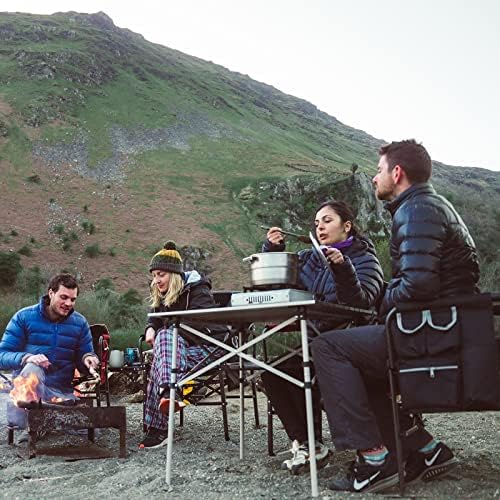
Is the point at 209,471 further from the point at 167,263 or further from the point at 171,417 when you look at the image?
the point at 167,263

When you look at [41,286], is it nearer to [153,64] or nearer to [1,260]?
[1,260]

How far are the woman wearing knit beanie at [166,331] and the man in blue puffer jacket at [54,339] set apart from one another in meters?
0.52

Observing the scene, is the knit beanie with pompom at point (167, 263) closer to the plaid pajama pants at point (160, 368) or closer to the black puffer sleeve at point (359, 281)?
the plaid pajama pants at point (160, 368)

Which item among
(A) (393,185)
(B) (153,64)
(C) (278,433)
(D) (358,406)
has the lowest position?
(C) (278,433)

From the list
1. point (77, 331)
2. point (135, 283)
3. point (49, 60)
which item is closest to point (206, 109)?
point (49, 60)

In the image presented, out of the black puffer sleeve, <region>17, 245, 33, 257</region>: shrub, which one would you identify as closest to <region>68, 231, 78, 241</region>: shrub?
<region>17, 245, 33, 257</region>: shrub

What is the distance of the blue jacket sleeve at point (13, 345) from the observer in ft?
14.6

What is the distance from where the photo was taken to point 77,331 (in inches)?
189

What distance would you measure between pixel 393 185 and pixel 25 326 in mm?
2973

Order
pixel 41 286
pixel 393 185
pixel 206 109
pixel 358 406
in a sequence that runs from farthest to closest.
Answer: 1. pixel 206 109
2. pixel 41 286
3. pixel 393 185
4. pixel 358 406

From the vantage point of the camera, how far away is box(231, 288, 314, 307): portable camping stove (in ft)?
9.68

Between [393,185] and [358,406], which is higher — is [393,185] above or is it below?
Answer: above

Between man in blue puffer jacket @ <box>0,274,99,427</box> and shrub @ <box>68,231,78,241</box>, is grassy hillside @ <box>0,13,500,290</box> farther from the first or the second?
man in blue puffer jacket @ <box>0,274,99,427</box>

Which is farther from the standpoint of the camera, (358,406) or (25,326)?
(25,326)
